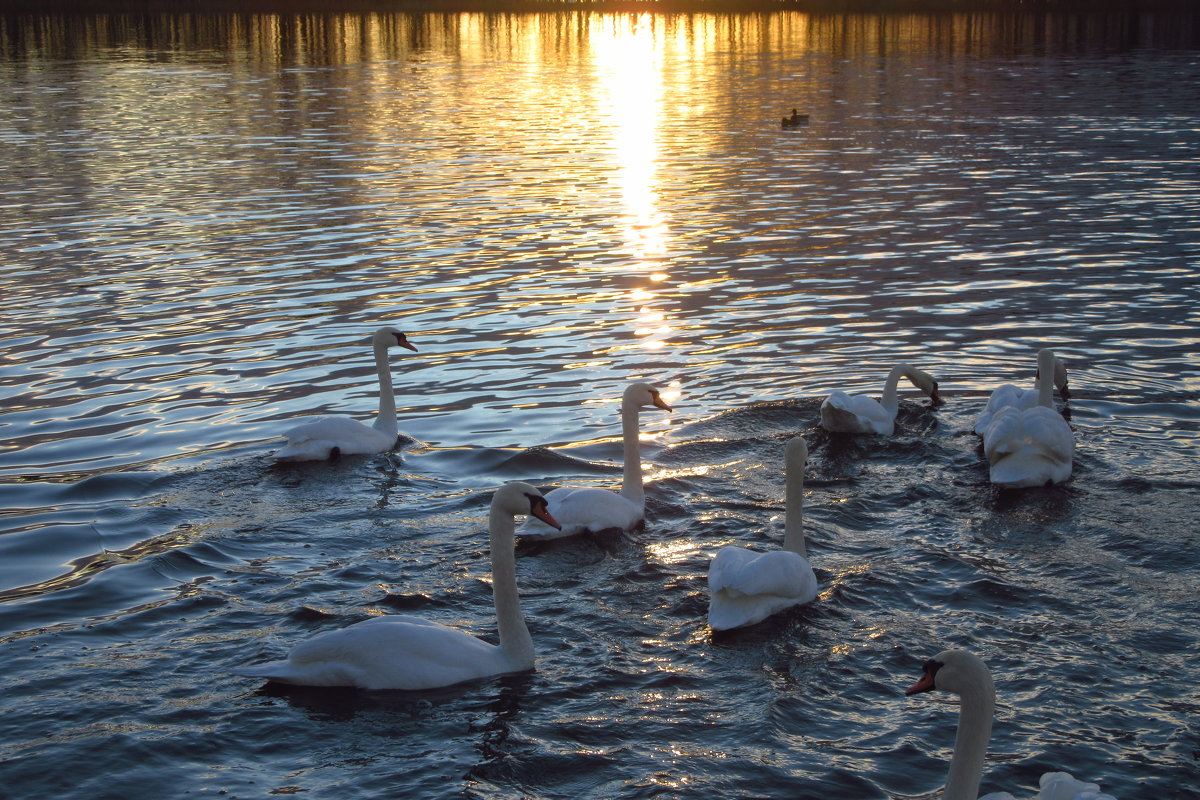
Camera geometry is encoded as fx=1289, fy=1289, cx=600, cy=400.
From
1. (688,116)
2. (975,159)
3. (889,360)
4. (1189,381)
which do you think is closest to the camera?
(1189,381)

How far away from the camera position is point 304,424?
38.2ft

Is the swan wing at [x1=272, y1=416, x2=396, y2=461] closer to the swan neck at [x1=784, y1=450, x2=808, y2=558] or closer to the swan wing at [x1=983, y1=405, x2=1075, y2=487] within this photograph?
the swan neck at [x1=784, y1=450, x2=808, y2=558]

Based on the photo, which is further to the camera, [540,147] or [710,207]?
[540,147]

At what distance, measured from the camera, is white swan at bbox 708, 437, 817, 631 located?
8.02 m

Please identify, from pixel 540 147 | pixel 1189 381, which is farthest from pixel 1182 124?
pixel 1189 381

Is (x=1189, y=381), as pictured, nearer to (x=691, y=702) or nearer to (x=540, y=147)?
(x=691, y=702)

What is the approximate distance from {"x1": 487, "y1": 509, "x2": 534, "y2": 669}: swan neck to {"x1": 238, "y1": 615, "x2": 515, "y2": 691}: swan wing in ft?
1.25

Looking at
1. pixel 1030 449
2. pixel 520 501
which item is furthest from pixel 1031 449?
pixel 520 501

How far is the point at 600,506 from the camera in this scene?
32.0 feet

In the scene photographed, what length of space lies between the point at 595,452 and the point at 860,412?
2479mm

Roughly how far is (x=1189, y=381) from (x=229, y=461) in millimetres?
9711

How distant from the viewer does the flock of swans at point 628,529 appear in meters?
5.77

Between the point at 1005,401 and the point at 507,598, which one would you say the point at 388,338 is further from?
the point at 1005,401

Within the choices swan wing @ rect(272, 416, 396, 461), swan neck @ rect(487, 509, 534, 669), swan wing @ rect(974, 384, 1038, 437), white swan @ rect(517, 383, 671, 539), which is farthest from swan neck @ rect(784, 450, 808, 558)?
swan wing @ rect(272, 416, 396, 461)
